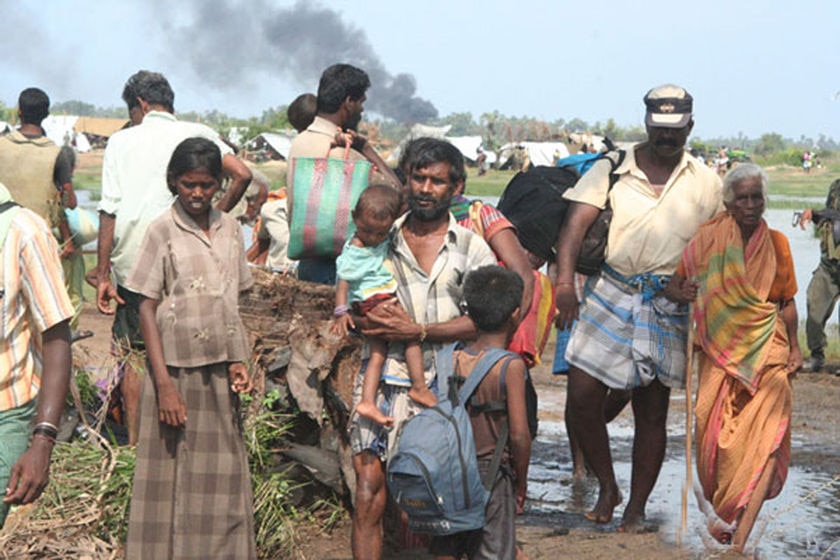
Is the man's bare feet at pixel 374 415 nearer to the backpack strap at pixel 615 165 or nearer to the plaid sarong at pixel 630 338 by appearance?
the plaid sarong at pixel 630 338

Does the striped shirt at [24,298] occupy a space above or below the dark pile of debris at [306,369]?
above

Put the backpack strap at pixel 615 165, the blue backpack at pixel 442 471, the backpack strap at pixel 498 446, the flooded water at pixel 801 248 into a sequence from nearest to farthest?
the blue backpack at pixel 442 471, the backpack strap at pixel 498 446, the backpack strap at pixel 615 165, the flooded water at pixel 801 248

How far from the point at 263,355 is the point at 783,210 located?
1255 inches

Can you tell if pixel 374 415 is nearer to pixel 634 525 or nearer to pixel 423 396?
pixel 423 396

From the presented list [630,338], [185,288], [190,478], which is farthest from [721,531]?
[185,288]

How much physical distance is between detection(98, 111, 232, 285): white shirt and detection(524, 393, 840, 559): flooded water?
90.7 inches

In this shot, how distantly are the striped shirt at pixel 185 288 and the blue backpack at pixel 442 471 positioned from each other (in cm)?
83

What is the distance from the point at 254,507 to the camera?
571cm

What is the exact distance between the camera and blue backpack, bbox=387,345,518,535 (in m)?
4.54

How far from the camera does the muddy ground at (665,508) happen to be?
20.1 ft

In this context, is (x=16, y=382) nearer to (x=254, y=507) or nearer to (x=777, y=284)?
(x=254, y=507)

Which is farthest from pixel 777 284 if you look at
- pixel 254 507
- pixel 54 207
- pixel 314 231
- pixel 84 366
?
pixel 54 207

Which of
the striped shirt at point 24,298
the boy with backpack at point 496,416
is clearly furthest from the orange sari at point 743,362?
the striped shirt at point 24,298

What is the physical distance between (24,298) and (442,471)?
1.42 meters
